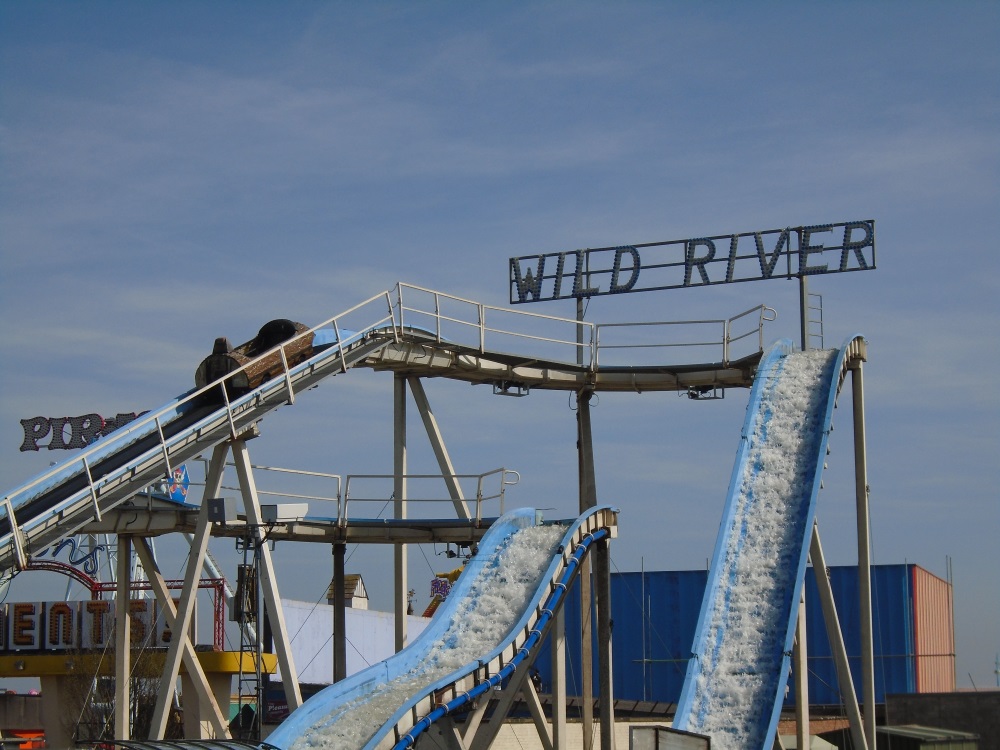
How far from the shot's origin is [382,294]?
27.6 m

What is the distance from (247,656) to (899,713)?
64.2 feet

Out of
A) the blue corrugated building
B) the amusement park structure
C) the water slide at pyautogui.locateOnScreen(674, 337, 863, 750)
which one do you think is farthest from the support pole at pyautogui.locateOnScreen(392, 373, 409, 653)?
the blue corrugated building

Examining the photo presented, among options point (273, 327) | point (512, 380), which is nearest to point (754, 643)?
point (512, 380)

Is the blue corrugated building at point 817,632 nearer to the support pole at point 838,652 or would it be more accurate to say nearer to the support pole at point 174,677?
the support pole at point 838,652

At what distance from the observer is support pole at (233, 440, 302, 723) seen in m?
25.0

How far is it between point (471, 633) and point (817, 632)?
26.2m

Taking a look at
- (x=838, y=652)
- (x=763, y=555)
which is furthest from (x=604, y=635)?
(x=763, y=555)

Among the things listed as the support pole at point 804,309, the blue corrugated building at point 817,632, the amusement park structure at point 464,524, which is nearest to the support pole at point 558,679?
the amusement park structure at point 464,524

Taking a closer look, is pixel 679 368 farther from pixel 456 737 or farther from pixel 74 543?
pixel 74 543

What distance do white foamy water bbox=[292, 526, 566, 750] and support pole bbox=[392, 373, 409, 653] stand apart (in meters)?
4.34

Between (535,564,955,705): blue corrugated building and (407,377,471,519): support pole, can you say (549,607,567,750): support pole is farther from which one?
(535,564,955,705): blue corrugated building

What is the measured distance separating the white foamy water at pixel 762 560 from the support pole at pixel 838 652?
1.87 metres

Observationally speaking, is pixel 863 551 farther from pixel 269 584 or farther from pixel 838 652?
pixel 269 584

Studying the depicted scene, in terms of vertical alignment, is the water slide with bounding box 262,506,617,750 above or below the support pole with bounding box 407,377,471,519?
below
